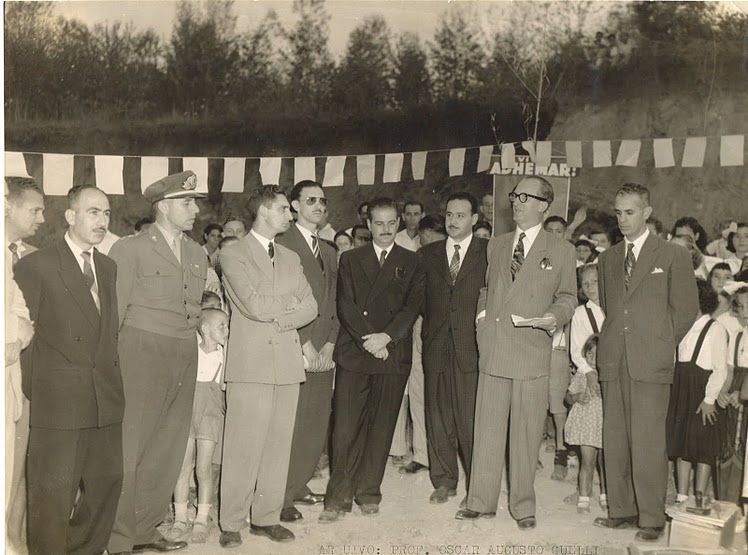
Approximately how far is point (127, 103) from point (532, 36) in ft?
17.3

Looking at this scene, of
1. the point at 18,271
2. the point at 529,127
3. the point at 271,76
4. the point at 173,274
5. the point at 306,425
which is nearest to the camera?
the point at 18,271

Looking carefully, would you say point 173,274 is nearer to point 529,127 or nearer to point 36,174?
point 36,174

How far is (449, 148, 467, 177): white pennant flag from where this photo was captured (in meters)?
9.42

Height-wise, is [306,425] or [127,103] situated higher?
[127,103]

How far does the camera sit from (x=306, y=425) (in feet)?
18.5

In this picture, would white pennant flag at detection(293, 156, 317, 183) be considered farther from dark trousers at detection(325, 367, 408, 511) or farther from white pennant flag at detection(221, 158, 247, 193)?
dark trousers at detection(325, 367, 408, 511)

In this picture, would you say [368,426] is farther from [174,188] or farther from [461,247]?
[174,188]

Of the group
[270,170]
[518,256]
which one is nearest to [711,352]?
[518,256]

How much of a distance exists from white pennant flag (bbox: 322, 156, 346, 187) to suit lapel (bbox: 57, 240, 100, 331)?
5654 millimetres

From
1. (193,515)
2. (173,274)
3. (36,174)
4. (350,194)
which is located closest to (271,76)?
(350,194)

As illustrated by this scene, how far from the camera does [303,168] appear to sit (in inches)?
406

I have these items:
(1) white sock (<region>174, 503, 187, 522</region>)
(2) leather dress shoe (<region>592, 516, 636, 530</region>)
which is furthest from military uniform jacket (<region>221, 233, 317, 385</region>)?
(2) leather dress shoe (<region>592, 516, 636, 530</region>)

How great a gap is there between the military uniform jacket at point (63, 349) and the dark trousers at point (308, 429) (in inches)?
58.2

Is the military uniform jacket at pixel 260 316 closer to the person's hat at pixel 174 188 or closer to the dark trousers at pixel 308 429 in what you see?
the person's hat at pixel 174 188
